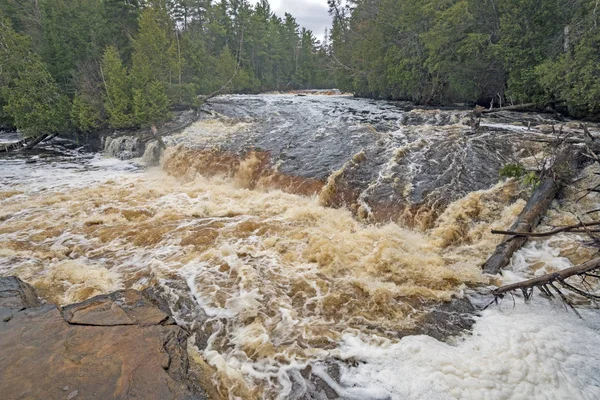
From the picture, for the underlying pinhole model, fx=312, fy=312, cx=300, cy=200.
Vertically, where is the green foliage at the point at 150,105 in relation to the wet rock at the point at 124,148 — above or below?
above

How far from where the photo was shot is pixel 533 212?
5598mm

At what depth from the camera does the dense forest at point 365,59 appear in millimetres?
11219

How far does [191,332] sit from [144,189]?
22.8 feet

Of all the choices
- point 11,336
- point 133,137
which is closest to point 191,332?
point 11,336

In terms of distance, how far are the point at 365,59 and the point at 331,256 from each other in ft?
78.6

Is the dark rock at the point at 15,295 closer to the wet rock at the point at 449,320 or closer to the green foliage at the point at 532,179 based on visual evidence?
the wet rock at the point at 449,320

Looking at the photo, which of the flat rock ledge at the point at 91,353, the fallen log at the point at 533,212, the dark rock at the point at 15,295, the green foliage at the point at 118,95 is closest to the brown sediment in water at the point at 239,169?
the fallen log at the point at 533,212

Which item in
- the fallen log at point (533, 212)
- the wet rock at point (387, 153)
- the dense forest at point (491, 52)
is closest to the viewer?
the fallen log at point (533, 212)

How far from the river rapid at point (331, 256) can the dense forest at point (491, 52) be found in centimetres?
205

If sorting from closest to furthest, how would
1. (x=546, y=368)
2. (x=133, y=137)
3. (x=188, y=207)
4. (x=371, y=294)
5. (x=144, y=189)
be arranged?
(x=546, y=368) → (x=371, y=294) → (x=188, y=207) → (x=144, y=189) → (x=133, y=137)

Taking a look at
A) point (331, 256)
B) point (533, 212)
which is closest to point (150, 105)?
point (331, 256)

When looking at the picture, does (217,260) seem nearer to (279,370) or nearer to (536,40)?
(279,370)

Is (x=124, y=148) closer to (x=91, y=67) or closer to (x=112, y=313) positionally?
(x=91, y=67)

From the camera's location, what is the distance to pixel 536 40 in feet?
39.5
